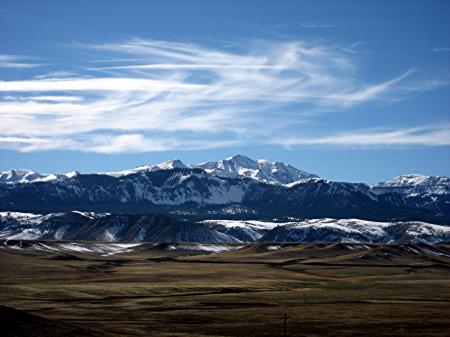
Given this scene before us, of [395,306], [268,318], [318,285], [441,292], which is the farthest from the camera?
[318,285]

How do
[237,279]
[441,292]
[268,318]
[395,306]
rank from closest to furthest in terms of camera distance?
[268,318], [395,306], [441,292], [237,279]

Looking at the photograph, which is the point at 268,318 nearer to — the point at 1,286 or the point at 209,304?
the point at 209,304

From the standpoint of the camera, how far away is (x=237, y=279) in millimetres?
194625

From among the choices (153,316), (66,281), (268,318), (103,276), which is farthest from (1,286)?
(268,318)

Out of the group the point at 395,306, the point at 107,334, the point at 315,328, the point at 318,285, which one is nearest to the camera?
the point at 107,334

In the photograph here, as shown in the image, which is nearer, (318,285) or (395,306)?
(395,306)

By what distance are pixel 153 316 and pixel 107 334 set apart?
79.7 ft

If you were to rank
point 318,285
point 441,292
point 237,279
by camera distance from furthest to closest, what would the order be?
point 237,279
point 318,285
point 441,292

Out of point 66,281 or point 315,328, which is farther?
point 66,281

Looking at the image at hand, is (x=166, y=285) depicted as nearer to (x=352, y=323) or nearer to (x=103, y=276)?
(x=103, y=276)

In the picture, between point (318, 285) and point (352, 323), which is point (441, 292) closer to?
point (318, 285)

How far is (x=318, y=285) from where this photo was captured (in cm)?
17662

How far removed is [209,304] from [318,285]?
2100 inches

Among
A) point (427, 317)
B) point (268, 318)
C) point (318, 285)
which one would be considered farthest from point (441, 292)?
point (268, 318)
